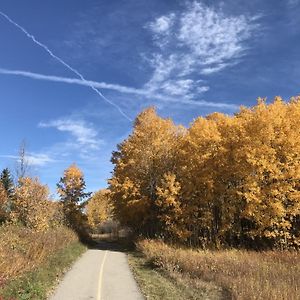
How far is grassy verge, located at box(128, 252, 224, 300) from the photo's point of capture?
15.3 m

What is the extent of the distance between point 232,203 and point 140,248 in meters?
8.45

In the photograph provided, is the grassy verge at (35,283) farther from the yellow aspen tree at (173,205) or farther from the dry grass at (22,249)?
the yellow aspen tree at (173,205)

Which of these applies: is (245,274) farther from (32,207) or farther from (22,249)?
(32,207)

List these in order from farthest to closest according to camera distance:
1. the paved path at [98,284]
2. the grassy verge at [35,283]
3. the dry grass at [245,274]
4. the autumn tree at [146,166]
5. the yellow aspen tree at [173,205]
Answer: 1. the autumn tree at [146,166]
2. the yellow aspen tree at [173,205]
3. the paved path at [98,284]
4. the grassy verge at [35,283]
5. the dry grass at [245,274]

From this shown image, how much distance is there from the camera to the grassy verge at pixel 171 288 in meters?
15.3

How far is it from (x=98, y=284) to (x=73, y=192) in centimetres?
5043

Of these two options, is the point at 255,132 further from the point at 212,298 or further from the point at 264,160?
the point at 212,298

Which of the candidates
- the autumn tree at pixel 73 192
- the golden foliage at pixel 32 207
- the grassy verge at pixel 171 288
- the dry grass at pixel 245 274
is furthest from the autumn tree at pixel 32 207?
the autumn tree at pixel 73 192

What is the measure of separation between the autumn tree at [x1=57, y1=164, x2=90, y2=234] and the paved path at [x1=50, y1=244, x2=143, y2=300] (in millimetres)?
39766

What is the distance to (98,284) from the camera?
A: 19.1 metres

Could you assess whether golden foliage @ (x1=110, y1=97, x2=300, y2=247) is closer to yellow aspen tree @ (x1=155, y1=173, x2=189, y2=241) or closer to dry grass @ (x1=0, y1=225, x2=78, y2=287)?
yellow aspen tree @ (x1=155, y1=173, x2=189, y2=241)

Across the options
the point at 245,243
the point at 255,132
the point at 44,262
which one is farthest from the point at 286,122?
the point at 44,262

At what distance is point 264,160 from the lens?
106 feet

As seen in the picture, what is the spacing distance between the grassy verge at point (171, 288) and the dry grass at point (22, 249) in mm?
5103
